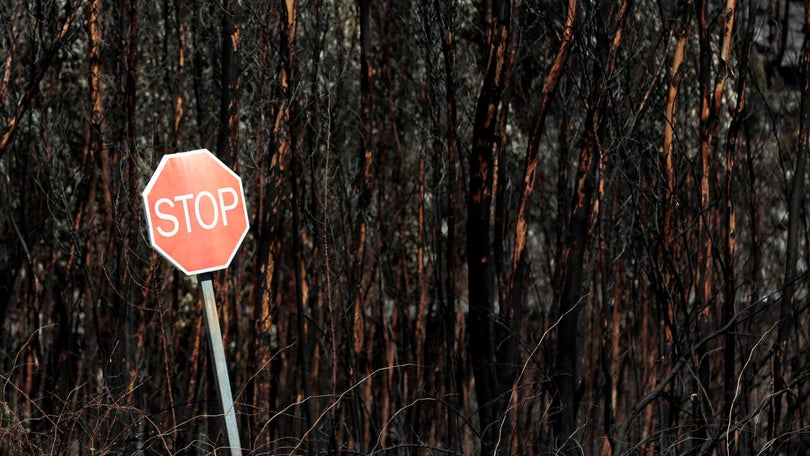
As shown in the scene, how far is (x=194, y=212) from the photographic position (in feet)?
13.5

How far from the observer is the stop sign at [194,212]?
13.1 ft

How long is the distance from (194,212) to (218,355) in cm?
58

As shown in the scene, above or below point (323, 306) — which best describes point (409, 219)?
above

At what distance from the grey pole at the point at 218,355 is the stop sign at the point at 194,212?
0.31ft

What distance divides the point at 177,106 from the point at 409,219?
4030mm

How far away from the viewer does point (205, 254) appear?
4.11 metres

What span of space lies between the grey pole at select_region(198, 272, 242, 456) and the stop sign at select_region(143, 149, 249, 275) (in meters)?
0.09

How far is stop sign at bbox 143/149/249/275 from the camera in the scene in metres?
4.00

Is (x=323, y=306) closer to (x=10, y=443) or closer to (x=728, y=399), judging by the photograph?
(x=728, y=399)

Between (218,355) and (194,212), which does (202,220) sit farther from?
(218,355)

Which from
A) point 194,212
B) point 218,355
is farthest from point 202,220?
point 218,355

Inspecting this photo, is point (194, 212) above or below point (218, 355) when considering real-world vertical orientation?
above

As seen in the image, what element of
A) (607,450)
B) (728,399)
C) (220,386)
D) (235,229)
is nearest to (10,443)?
(220,386)

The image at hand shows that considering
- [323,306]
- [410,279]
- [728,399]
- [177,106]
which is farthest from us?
[410,279]
